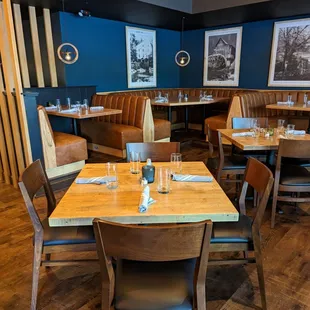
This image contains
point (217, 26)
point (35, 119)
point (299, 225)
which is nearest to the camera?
point (299, 225)

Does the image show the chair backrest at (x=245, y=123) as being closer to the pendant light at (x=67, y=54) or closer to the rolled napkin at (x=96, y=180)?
the rolled napkin at (x=96, y=180)

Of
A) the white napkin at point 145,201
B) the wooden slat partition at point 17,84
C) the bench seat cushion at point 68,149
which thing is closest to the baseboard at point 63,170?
the bench seat cushion at point 68,149

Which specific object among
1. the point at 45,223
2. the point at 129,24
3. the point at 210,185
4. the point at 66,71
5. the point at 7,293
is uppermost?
the point at 129,24

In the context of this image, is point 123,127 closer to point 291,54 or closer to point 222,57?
point 222,57

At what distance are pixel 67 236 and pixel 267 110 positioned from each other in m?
→ 5.47

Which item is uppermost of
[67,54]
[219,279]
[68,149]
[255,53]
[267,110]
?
[255,53]

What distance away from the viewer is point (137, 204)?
4.75 ft

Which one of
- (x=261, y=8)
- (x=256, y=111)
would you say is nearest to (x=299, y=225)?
(x=256, y=111)

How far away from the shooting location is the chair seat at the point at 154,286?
118 centimetres

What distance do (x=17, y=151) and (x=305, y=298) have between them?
130 inches

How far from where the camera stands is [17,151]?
135 inches

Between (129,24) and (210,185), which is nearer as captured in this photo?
(210,185)

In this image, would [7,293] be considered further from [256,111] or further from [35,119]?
[256,111]

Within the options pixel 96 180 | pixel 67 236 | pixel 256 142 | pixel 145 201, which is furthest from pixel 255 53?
pixel 67 236
